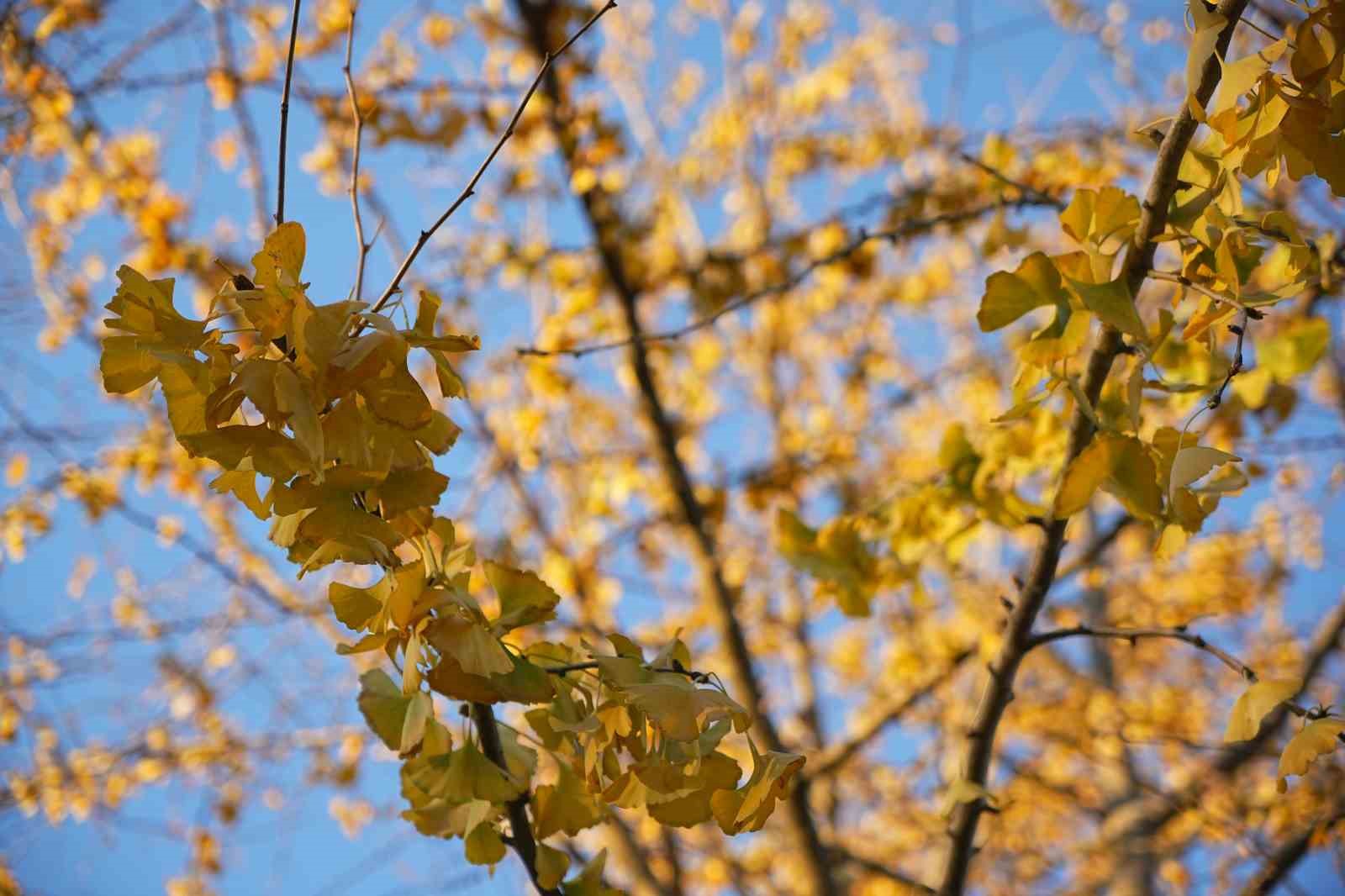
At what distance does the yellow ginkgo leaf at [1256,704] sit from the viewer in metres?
0.68

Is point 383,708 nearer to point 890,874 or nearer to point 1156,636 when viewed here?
point 1156,636

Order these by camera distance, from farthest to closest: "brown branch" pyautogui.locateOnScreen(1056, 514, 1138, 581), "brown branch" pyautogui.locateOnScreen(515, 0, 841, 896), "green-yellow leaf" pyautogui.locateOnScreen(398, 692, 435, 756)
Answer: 1. "brown branch" pyautogui.locateOnScreen(515, 0, 841, 896)
2. "brown branch" pyautogui.locateOnScreen(1056, 514, 1138, 581)
3. "green-yellow leaf" pyautogui.locateOnScreen(398, 692, 435, 756)

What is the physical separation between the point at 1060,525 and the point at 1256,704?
0.18 meters

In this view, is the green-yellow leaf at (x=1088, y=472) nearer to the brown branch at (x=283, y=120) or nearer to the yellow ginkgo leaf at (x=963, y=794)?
the yellow ginkgo leaf at (x=963, y=794)

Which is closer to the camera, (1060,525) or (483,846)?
(483,846)

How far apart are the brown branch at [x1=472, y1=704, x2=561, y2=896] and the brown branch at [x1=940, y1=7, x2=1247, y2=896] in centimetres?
43

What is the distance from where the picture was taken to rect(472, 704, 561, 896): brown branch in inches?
26.7

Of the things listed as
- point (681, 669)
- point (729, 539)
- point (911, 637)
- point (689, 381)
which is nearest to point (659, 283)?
Result: point (689, 381)

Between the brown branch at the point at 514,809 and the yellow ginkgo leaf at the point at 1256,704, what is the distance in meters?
0.50

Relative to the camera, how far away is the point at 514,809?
0.70m

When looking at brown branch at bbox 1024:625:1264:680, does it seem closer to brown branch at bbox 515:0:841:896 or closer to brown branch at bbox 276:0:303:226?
brown branch at bbox 276:0:303:226

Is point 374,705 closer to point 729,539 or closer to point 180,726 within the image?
point 180,726

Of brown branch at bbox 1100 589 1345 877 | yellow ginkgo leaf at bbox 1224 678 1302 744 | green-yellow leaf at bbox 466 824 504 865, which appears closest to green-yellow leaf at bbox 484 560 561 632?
green-yellow leaf at bbox 466 824 504 865

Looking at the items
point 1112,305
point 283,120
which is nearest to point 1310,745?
point 1112,305
